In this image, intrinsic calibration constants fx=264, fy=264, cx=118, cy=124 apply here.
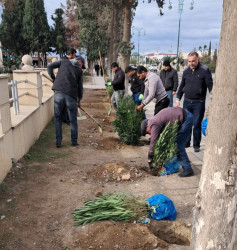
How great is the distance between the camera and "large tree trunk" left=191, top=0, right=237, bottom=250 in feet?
5.02

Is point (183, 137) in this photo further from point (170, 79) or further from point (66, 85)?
point (170, 79)

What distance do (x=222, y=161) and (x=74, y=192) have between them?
2.37 metres

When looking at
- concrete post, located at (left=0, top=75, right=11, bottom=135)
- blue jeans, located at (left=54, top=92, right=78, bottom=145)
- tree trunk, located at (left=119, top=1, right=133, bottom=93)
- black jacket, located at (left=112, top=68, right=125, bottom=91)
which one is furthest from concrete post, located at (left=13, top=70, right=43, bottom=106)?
tree trunk, located at (left=119, top=1, right=133, bottom=93)

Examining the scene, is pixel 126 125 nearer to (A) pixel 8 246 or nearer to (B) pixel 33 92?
(B) pixel 33 92

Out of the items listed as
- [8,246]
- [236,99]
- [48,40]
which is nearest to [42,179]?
[8,246]

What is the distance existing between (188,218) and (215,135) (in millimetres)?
1695

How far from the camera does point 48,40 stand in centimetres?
3011

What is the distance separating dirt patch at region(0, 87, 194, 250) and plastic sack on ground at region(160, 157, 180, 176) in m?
0.14

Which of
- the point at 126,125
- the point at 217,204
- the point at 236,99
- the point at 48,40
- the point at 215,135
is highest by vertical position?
the point at 48,40

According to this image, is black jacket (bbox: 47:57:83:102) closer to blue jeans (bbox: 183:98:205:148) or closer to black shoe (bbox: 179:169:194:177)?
blue jeans (bbox: 183:98:205:148)

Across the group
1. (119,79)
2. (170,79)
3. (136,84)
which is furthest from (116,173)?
(119,79)

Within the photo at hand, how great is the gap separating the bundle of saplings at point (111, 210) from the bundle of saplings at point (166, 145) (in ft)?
3.56

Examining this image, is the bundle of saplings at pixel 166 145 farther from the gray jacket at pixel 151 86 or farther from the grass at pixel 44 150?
the grass at pixel 44 150

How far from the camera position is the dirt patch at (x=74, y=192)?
8.53ft
